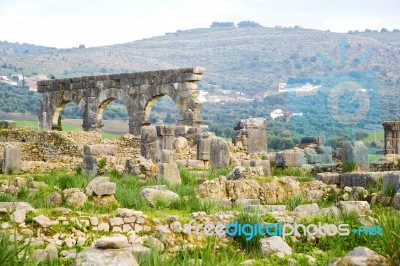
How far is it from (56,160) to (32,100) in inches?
1989

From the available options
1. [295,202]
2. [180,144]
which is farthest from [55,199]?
[180,144]

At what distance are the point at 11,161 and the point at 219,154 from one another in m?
5.29

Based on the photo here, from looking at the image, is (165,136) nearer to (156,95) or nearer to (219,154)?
(219,154)

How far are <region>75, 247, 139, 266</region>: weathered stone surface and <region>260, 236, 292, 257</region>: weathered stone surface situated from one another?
2261 mm

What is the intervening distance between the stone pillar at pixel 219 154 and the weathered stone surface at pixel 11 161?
494 centimetres

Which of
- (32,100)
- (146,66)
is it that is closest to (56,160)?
(32,100)

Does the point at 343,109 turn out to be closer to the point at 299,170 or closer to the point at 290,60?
the point at 299,170

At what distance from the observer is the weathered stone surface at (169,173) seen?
1736 centimetres

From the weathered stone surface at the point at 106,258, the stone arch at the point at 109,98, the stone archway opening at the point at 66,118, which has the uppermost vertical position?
the stone arch at the point at 109,98

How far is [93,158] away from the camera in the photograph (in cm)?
2122

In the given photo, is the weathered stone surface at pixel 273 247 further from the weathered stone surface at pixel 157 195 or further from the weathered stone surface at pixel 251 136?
the weathered stone surface at pixel 251 136

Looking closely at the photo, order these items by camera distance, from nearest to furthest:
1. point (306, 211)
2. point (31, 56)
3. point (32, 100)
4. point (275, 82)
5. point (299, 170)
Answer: point (306, 211) < point (299, 170) < point (32, 100) < point (275, 82) < point (31, 56)

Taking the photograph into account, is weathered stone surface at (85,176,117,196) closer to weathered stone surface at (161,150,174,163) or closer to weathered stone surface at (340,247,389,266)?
weathered stone surface at (161,150,174,163)

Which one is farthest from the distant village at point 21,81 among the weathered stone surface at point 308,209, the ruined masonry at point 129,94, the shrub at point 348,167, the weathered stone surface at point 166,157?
the weathered stone surface at point 308,209
